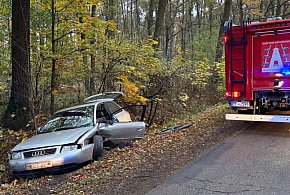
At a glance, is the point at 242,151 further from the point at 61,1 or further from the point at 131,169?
the point at 61,1

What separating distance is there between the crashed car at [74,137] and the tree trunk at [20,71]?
2715 mm

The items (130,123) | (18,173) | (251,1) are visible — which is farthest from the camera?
(251,1)

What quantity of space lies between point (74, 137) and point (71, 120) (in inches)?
58.0

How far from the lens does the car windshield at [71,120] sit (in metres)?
8.83

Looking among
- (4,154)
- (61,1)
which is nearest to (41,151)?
(4,154)

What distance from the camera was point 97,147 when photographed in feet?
26.6

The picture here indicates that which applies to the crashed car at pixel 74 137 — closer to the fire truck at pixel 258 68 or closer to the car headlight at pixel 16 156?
the car headlight at pixel 16 156

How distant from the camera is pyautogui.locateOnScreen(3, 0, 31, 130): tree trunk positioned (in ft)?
38.5

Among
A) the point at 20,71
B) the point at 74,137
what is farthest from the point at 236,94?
the point at 20,71

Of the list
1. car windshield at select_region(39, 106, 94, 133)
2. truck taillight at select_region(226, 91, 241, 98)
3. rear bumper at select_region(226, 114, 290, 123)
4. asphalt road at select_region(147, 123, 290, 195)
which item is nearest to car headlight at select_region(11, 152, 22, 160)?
car windshield at select_region(39, 106, 94, 133)

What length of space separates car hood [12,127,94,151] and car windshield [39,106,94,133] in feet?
1.30

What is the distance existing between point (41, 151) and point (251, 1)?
1107 inches

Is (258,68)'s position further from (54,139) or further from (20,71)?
(20,71)

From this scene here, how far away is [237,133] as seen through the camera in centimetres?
935
